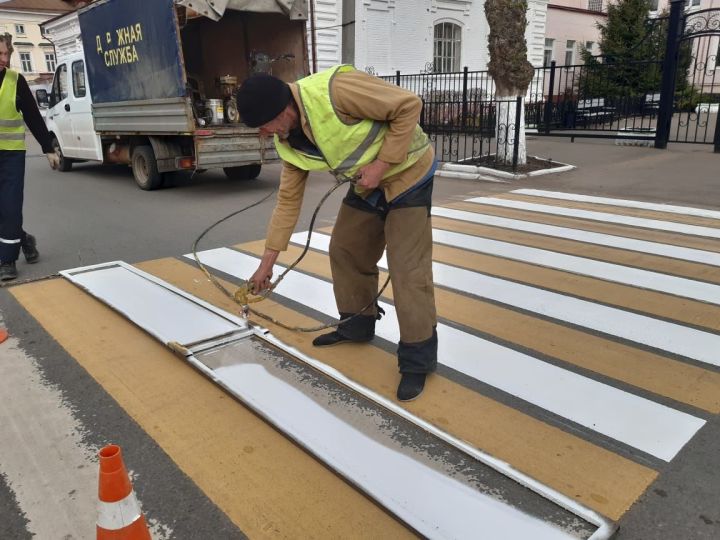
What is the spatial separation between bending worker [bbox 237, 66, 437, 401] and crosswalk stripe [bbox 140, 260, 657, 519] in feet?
0.61

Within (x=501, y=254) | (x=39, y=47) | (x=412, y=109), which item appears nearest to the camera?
(x=412, y=109)

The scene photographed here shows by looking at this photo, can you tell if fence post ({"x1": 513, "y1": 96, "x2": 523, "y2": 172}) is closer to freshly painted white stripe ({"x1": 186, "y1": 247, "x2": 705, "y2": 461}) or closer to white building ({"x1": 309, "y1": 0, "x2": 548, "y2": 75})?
freshly painted white stripe ({"x1": 186, "y1": 247, "x2": 705, "y2": 461})

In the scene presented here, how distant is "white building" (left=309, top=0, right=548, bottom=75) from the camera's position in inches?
800

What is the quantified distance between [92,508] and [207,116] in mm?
8574

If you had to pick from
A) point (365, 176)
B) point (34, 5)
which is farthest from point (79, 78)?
point (34, 5)

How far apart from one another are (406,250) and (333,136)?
2.18 ft

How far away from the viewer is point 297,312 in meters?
4.27

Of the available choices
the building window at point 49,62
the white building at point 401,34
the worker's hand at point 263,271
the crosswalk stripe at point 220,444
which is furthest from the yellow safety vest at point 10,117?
the building window at point 49,62

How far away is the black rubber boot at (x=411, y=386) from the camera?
3.02 meters

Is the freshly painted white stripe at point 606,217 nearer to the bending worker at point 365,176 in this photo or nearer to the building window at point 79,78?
the bending worker at point 365,176

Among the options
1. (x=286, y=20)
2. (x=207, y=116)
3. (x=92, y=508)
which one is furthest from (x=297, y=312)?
(x=286, y=20)

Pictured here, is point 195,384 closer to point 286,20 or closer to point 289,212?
point 289,212

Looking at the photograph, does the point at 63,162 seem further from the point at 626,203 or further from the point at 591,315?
the point at 591,315

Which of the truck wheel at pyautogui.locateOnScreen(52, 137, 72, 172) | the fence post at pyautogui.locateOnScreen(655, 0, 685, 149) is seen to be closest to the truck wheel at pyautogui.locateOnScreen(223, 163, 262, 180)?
the truck wheel at pyautogui.locateOnScreen(52, 137, 72, 172)
